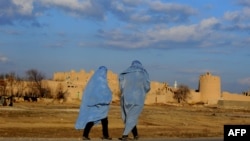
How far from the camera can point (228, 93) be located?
396 ft

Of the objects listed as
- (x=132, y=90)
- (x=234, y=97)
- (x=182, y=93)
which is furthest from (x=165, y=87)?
(x=132, y=90)

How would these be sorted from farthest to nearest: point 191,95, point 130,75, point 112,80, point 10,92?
point 191,95 < point 112,80 < point 10,92 < point 130,75

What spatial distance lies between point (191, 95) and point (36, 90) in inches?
1387

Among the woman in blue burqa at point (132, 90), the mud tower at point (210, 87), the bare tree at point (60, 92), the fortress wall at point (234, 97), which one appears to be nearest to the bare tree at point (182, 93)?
the mud tower at point (210, 87)

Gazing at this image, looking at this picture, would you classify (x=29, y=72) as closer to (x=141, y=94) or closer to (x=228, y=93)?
(x=228, y=93)

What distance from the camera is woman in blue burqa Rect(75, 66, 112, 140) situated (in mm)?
14211

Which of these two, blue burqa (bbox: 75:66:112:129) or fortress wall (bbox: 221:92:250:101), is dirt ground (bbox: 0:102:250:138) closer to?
blue burqa (bbox: 75:66:112:129)

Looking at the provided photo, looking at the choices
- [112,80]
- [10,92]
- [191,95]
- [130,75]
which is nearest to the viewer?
[130,75]

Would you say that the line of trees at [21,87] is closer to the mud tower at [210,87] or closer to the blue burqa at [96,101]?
the mud tower at [210,87]

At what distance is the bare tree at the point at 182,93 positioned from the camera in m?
112

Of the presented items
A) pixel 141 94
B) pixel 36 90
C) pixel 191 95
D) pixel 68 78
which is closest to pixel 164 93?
pixel 191 95

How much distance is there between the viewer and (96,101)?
14242 millimetres

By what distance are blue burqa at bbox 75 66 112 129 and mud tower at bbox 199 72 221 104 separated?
96.4 metres

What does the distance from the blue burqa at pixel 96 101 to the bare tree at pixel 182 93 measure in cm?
9653
